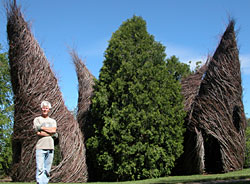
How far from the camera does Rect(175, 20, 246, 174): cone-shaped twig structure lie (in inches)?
412

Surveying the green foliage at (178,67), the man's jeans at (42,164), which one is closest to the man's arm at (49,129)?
the man's jeans at (42,164)

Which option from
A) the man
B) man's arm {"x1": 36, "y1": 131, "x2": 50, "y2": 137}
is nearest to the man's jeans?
the man

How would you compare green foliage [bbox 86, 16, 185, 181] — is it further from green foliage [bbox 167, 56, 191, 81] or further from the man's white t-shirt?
the man's white t-shirt

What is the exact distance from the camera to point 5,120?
15758mm

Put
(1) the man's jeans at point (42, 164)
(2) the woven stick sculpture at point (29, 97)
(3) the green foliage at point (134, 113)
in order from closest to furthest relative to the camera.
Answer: (1) the man's jeans at point (42, 164) < (2) the woven stick sculpture at point (29, 97) < (3) the green foliage at point (134, 113)

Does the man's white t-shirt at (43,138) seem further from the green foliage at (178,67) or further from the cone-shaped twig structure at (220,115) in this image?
the green foliage at (178,67)

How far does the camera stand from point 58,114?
392 inches

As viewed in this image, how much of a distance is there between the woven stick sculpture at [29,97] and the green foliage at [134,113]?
1044 millimetres

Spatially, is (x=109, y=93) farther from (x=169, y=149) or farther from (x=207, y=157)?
(x=207, y=157)

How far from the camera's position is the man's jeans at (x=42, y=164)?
501 centimetres

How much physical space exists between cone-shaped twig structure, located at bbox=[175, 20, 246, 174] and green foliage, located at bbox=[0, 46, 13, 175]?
1016 centimetres

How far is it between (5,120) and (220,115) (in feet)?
37.3

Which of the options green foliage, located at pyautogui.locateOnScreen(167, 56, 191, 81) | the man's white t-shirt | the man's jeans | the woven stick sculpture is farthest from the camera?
green foliage, located at pyautogui.locateOnScreen(167, 56, 191, 81)

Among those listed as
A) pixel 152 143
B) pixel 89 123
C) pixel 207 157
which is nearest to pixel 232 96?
pixel 207 157
